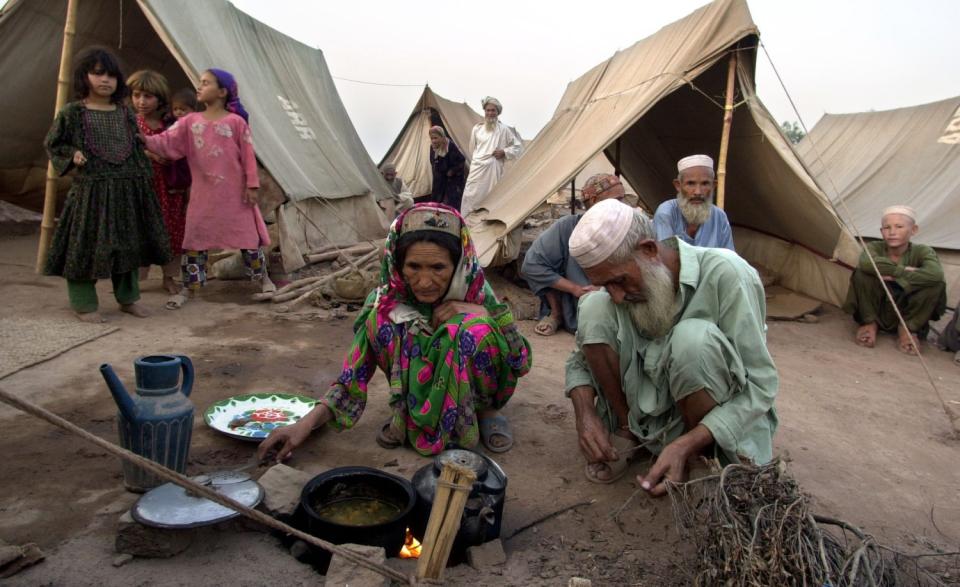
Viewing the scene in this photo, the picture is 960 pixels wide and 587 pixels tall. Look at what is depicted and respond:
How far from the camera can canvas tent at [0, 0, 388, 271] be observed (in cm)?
565

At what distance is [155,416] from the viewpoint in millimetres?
1954

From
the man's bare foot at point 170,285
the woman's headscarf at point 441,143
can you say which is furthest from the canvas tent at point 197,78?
the woman's headscarf at point 441,143

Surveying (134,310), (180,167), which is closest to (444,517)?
(134,310)

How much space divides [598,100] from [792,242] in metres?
2.28

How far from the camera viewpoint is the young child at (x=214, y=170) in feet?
14.9

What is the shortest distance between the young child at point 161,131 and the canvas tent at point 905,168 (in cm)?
549

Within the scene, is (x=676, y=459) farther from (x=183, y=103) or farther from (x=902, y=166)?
(x=902, y=166)

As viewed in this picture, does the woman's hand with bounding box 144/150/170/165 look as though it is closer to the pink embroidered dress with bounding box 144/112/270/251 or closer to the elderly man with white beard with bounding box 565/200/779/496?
the pink embroidered dress with bounding box 144/112/270/251

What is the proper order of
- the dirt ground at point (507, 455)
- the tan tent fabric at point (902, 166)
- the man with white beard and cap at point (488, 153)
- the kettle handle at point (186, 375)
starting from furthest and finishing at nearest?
the man with white beard and cap at point (488, 153) → the tan tent fabric at point (902, 166) → the kettle handle at point (186, 375) → the dirt ground at point (507, 455)

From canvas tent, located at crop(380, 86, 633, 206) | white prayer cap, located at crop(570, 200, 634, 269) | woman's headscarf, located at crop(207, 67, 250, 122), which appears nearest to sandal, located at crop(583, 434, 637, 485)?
white prayer cap, located at crop(570, 200, 634, 269)

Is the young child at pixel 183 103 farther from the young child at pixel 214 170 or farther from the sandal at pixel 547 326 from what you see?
the sandal at pixel 547 326

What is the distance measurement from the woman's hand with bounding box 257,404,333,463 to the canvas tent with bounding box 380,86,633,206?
10.5 metres

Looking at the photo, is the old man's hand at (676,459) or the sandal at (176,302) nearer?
the old man's hand at (676,459)

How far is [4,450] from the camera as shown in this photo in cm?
232
